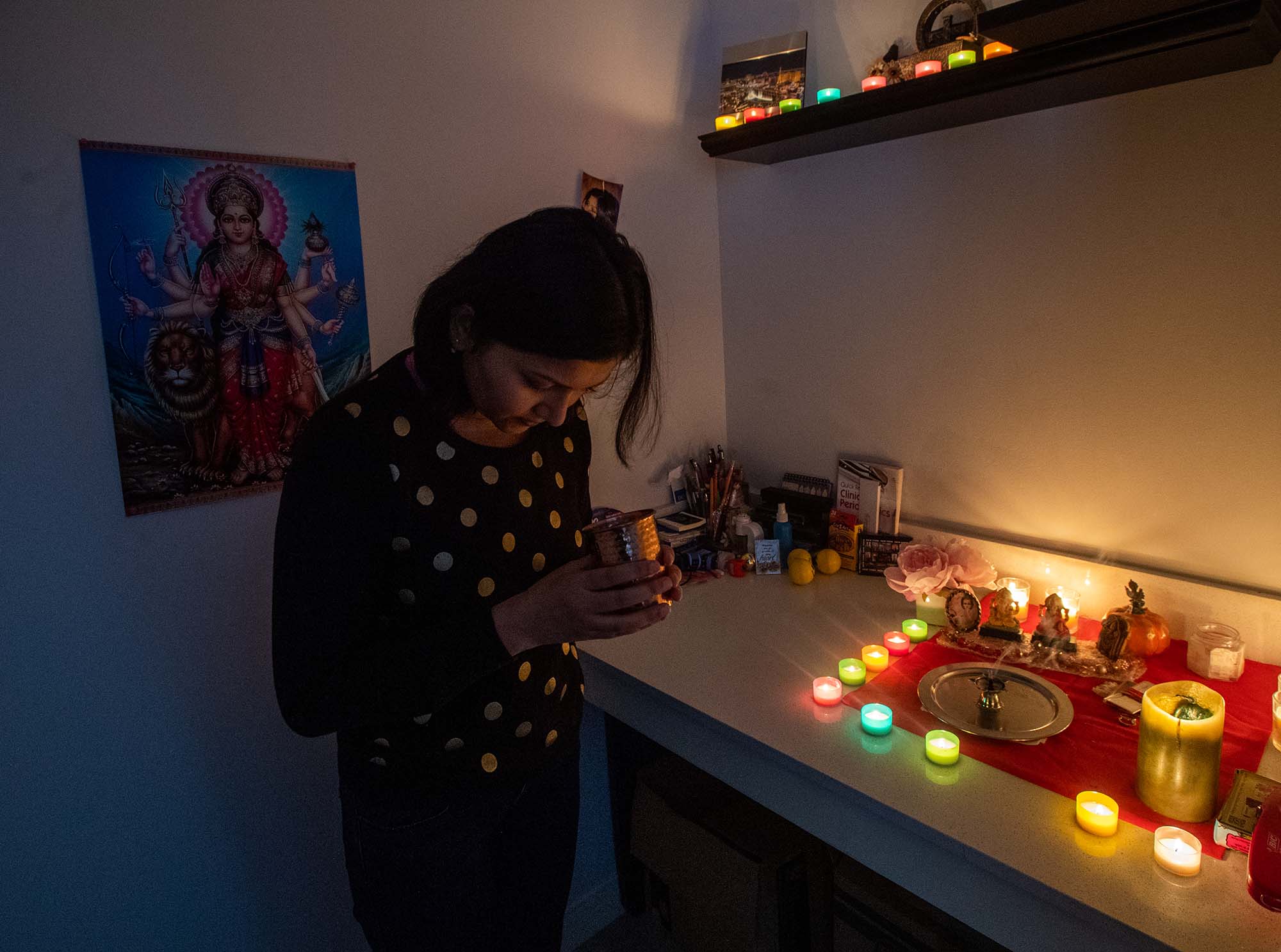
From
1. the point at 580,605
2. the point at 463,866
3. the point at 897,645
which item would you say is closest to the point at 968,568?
the point at 897,645

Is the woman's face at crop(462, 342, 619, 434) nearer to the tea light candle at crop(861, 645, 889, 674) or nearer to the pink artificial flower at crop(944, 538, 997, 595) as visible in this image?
the tea light candle at crop(861, 645, 889, 674)

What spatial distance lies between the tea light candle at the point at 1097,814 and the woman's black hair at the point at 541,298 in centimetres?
76

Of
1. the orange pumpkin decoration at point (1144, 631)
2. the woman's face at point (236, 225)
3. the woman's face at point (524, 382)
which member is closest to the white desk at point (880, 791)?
the orange pumpkin decoration at point (1144, 631)

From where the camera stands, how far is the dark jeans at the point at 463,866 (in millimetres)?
937

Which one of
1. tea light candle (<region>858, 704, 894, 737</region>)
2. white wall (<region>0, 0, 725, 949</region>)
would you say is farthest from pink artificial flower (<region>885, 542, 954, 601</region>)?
white wall (<region>0, 0, 725, 949</region>)

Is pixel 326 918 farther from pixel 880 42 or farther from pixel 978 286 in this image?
pixel 880 42

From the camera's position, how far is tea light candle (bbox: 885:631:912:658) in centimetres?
134

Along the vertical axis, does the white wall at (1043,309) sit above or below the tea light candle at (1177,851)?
above

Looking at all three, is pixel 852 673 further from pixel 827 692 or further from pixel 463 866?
pixel 463 866

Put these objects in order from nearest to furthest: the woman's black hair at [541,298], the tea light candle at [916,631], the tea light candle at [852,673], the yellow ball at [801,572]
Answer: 1. the woman's black hair at [541,298]
2. the tea light candle at [852,673]
3. the tea light candle at [916,631]
4. the yellow ball at [801,572]

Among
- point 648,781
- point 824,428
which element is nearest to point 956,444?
point 824,428

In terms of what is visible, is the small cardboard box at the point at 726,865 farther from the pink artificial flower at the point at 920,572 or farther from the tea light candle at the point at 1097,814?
the tea light candle at the point at 1097,814

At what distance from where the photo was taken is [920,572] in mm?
1416

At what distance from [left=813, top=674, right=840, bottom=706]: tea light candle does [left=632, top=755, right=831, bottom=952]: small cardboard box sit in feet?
1.50
